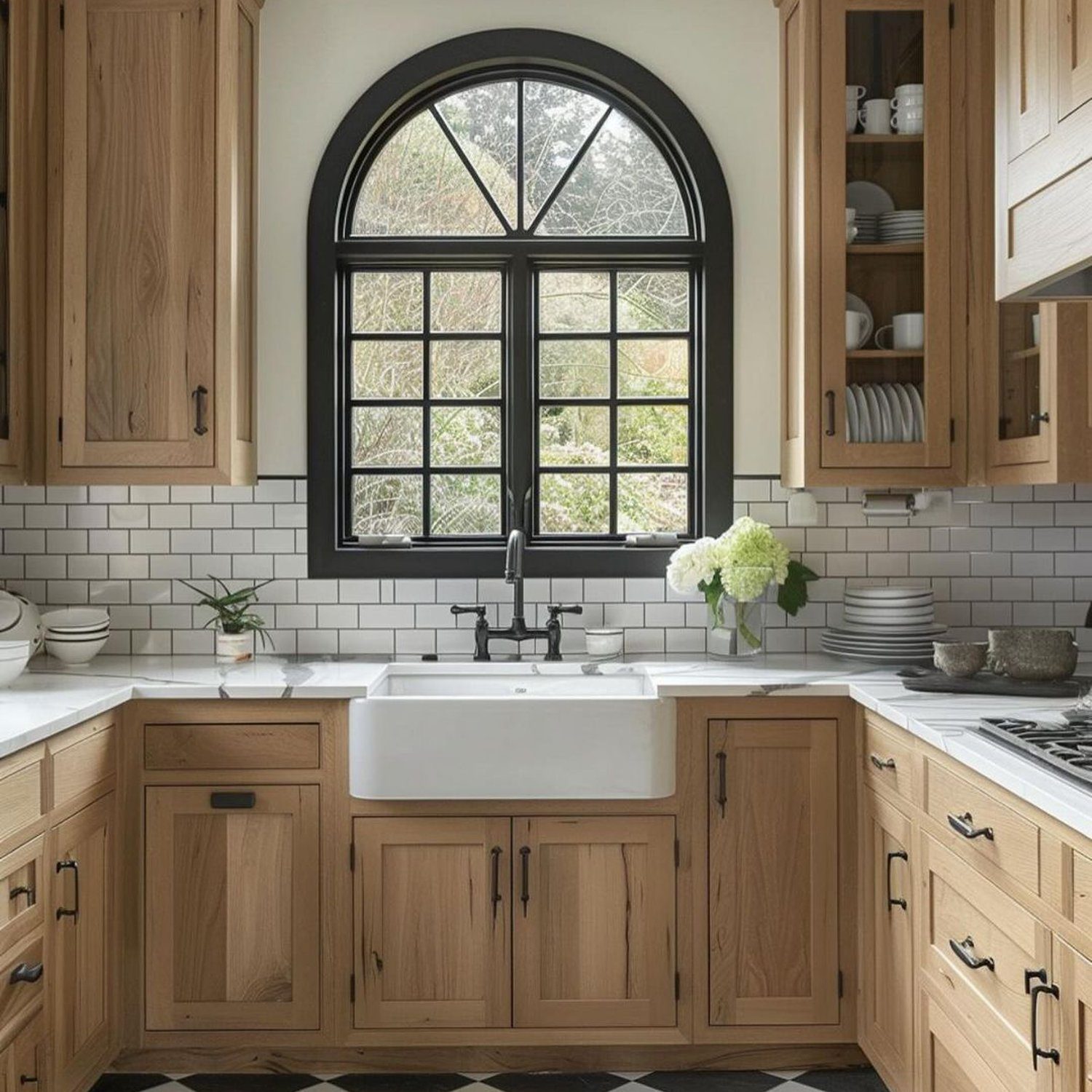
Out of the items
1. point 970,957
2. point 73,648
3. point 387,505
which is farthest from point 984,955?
point 73,648

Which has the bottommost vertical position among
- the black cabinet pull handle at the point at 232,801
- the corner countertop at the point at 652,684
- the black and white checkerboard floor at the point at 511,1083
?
the black and white checkerboard floor at the point at 511,1083

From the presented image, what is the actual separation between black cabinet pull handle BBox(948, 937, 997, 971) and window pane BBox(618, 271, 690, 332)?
6.61 feet

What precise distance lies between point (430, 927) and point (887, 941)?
3.52 feet

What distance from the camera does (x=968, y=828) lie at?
210cm

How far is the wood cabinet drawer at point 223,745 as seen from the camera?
9.53 feet

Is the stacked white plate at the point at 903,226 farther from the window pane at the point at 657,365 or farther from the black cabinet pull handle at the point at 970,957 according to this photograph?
the black cabinet pull handle at the point at 970,957

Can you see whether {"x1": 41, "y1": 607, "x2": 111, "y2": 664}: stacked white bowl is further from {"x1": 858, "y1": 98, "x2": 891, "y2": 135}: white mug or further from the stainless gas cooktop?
{"x1": 858, "y1": 98, "x2": 891, "y2": 135}: white mug

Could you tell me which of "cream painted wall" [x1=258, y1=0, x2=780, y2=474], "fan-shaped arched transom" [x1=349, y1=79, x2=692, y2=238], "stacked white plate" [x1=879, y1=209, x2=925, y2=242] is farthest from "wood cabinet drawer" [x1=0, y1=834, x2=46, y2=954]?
"stacked white plate" [x1=879, y1=209, x2=925, y2=242]

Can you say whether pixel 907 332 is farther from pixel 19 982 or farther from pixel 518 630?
pixel 19 982

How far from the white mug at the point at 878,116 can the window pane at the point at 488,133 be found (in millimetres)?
1038

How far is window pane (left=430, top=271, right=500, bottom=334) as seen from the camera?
3.62 m

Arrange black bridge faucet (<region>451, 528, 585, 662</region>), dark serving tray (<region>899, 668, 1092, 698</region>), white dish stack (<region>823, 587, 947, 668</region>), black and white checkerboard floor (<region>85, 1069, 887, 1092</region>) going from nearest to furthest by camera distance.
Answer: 1. dark serving tray (<region>899, 668, 1092, 698</region>)
2. black and white checkerboard floor (<region>85, 1069, 887, 1092</region>)
3. white dish stack (<region>823, 587, 947, 668</region>)
4. black bridge faucet (<region>451, 528, 585, 662</region>)

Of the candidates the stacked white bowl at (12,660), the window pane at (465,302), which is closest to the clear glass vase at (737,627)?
the window pane at (465,302)

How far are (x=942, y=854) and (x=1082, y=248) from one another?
1158 mm
